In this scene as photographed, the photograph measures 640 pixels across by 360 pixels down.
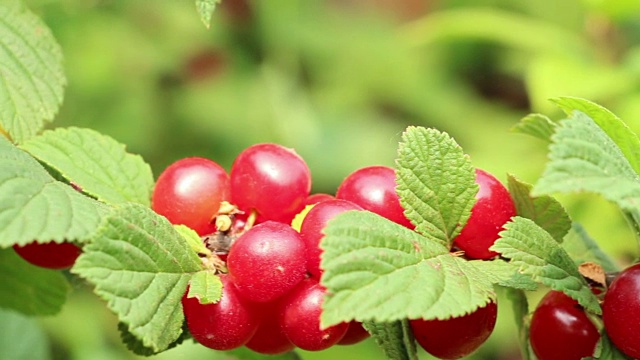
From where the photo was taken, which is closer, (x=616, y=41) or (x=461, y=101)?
(x=616, y=41)

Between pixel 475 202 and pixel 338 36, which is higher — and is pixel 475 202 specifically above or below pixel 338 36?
above

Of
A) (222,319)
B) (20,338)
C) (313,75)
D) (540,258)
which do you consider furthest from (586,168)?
(313,75)

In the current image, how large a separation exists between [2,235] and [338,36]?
316 centimetres

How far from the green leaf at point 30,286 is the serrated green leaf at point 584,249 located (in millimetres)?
608

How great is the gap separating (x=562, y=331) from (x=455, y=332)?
13cm

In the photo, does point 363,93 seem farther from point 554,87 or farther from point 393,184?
point 393,184

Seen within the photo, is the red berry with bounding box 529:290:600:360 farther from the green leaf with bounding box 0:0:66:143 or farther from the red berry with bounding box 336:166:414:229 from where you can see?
the green leaf with bounding box 0:0:66:143

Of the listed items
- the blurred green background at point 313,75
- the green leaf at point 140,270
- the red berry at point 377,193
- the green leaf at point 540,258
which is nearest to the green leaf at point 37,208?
the green leaf at point 140,270

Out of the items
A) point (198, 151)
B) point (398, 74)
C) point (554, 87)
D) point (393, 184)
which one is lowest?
point (198, 151)

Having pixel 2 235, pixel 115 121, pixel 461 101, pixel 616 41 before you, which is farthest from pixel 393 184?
pixel 461 101

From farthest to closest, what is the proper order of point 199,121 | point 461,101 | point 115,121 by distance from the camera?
point 461,101, point 199,121, point 115,121

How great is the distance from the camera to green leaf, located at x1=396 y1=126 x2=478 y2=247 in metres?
0.79

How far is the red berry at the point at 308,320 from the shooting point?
0.80 metres

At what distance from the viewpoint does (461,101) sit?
3.52m
